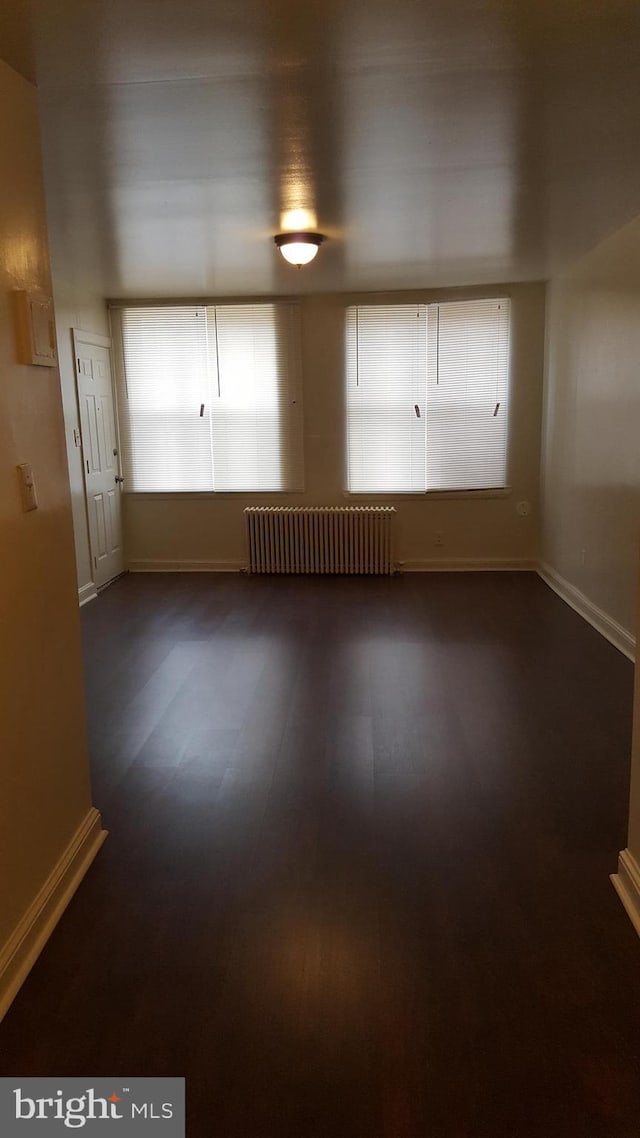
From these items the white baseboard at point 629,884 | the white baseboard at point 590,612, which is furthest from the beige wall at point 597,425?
the white baseboard at point 629,884

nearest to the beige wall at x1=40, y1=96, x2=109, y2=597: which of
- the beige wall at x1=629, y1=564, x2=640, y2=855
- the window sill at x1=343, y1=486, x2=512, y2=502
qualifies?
the window sill at x1=343, y1=486, x2=512, y2=502

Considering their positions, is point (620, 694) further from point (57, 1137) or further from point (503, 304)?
point (503, 304)

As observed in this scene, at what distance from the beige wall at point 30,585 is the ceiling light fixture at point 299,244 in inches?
Result: 88.4

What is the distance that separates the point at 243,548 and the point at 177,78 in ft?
16.9

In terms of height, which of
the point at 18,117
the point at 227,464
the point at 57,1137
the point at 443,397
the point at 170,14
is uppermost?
the point at 170,14

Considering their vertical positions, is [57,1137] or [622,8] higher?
[622,8]

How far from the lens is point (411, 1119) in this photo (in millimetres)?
1672

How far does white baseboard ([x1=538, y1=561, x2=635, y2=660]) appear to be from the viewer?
15.3 feet

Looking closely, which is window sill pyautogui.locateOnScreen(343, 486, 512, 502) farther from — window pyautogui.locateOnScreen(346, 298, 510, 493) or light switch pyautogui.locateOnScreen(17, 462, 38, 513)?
light switch pyautogui.locateOnScreen(17, 462, 38, 513)

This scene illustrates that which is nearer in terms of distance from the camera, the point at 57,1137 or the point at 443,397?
the point at 57,1137

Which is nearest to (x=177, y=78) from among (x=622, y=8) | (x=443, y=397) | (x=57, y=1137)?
(x=622, y=8)

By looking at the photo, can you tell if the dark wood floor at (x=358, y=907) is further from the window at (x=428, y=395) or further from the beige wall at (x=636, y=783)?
the window at (x=428, y=395)

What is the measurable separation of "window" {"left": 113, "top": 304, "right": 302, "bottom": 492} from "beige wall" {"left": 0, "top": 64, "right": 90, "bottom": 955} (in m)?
4.65

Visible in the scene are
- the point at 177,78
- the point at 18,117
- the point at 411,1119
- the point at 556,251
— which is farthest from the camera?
the point at 556,251
